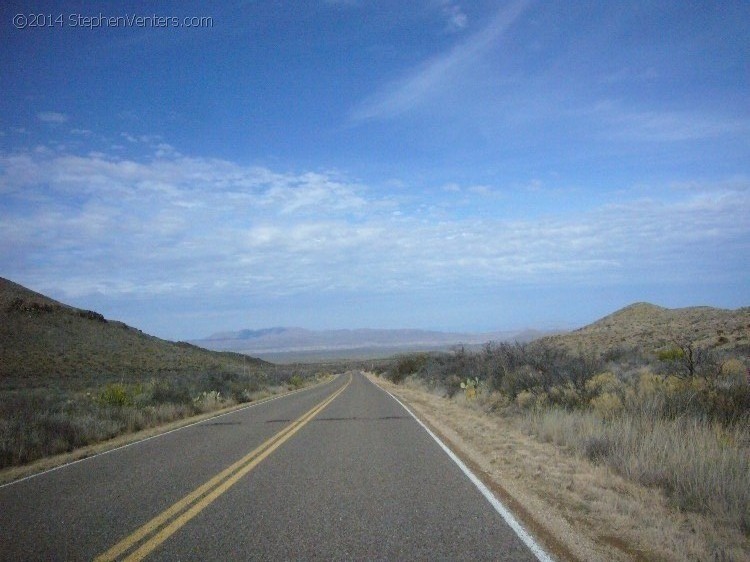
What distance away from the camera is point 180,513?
250 inches

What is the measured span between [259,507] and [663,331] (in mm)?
41900

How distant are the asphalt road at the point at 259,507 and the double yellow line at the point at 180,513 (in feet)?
0.06

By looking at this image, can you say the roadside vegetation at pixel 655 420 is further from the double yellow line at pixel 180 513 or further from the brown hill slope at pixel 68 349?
the brown hill slope at pixel 68 349

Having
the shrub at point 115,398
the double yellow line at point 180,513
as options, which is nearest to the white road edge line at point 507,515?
the double yellow line at point 180,513

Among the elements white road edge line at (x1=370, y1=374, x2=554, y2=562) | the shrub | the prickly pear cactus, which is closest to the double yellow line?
white road edge line at (x1=370, y1=374, x2=554, y2=562)

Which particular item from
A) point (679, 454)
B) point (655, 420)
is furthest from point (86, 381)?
point (679, 454)

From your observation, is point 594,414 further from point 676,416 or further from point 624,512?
point 624,512

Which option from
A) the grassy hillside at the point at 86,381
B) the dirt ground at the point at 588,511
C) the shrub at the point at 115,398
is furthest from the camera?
the shrub at the point at 115,398

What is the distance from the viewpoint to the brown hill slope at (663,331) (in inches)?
1162

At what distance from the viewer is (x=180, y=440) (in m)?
13.0

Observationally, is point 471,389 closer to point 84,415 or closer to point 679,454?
point 84,415

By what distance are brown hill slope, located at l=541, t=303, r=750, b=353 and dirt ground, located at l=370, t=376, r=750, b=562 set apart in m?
17.4

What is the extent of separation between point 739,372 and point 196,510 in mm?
13609

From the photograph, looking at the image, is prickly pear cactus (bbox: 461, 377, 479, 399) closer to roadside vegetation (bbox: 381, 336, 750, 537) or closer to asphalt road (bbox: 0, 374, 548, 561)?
roadside vegetation (bbox: 381, 336, 750, 537)
